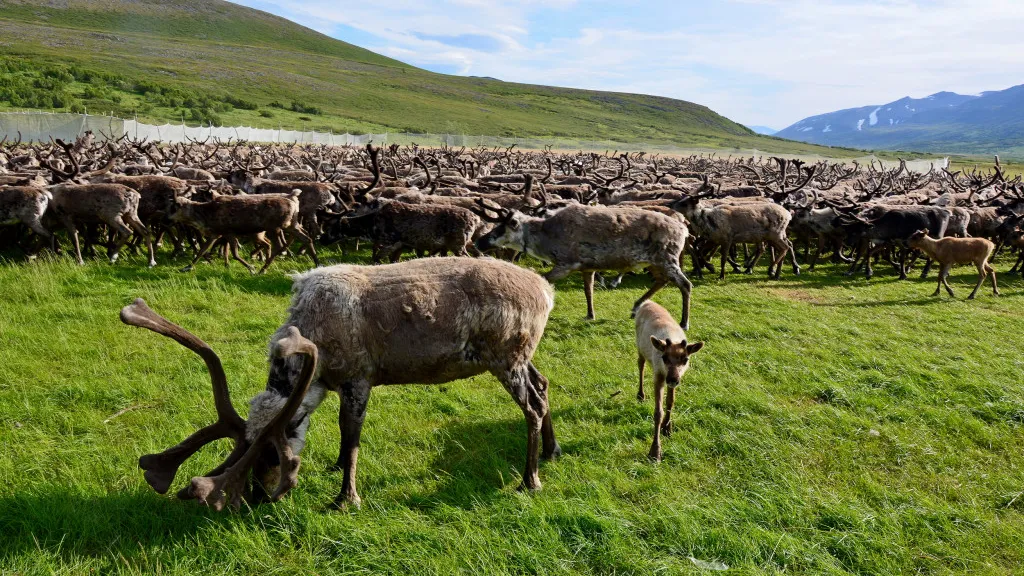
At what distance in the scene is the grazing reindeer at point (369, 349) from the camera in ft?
11.7

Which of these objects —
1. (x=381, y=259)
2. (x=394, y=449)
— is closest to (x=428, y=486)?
(x=394, y=449)

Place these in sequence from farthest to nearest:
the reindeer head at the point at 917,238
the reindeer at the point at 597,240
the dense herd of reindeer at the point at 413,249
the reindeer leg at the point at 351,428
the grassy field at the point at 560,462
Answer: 1. the reindeer head at the point at 917,238
2. the reindeer at the point at 597,240
3. the reindeer leg at the point at 351,428
4. the dense herd of reindeer at the point at 413,249
5. the grassy field at the point at 560,462

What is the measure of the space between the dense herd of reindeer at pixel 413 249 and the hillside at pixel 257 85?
162ft

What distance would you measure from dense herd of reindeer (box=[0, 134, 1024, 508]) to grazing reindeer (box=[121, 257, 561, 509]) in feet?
0.04

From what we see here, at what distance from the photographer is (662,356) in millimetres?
5195

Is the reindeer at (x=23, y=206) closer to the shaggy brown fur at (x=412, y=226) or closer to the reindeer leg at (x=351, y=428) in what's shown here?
the shaggy brown fur at (x=412, y=226)

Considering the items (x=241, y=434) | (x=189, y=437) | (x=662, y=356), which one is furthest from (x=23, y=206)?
(x=662, y=356)

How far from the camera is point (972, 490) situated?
15.4 feet

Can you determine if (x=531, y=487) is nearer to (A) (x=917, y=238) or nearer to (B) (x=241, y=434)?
(B) (x=241, y=434)

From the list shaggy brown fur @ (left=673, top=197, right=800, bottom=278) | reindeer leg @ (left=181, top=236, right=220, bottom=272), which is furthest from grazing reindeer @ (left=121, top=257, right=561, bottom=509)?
shaggy brown fur @ (left=673, top=197, right=800, bottom=278)

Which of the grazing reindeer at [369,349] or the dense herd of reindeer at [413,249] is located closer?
the grazing reindeer at [369,349]

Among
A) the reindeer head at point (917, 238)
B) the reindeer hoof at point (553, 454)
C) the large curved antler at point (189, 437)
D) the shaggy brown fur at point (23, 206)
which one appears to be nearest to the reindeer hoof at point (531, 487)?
the reindeer hoof at point (553, 454)

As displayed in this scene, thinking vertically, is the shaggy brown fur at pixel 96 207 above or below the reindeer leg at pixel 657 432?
above

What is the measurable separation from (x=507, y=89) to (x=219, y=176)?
13747 cm
